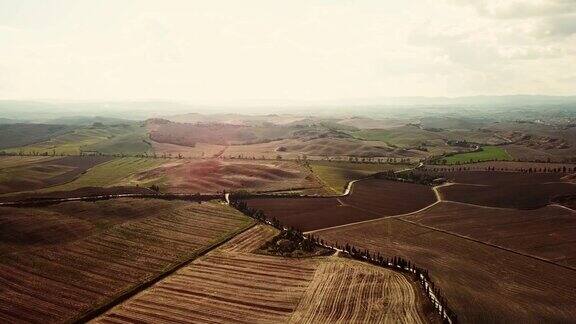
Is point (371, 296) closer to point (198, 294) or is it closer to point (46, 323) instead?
point (198, 294)

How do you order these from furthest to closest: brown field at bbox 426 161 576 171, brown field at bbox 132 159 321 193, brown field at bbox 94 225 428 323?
brown field at bbox 426 161 576 171
brown field at bbox 132 159 321 193
brown field at bbox 94 225 428 323

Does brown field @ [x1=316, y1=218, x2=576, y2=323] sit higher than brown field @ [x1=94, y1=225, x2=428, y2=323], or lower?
lower

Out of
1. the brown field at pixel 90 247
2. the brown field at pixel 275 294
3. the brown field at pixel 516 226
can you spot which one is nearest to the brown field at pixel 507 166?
the brown field at pixel 516 226

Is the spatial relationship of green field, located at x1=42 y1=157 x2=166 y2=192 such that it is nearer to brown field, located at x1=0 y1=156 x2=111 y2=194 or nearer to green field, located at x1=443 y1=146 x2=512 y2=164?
brown field, located at x1=0 y1=156 x2=111 y2=194

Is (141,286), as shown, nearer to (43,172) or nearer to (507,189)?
(507,189)

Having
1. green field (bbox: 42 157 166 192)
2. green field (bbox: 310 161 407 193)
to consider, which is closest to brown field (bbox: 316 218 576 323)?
green field (bbox: 310 161 407 193)

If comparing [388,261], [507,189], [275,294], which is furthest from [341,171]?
[275,294]
